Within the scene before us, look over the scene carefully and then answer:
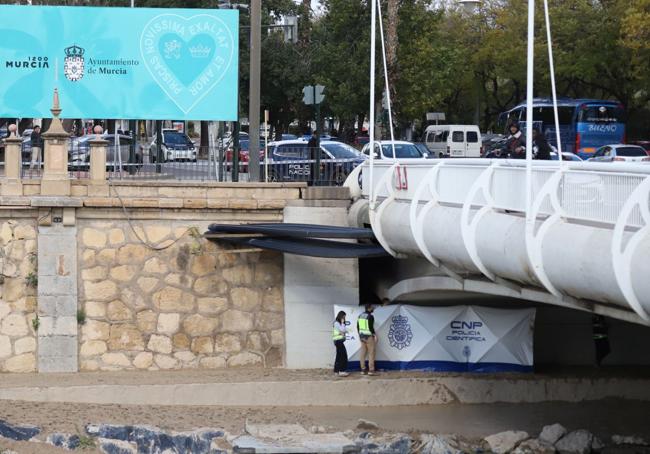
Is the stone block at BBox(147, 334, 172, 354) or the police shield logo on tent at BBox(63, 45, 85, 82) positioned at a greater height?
the police shield logo on tent at BBox(63, 45, 85, 82)

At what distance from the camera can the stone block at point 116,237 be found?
74.8ft

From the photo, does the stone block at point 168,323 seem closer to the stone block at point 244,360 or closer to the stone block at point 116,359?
the stone block at point 116,359

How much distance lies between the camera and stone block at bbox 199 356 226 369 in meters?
22.9

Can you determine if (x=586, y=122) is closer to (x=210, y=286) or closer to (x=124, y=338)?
(x=210, y=286)

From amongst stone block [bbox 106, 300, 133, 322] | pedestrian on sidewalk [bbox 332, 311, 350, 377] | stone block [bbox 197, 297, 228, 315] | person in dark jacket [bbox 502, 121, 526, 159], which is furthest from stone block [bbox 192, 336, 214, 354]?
person in dark jacket [bbox 502, 121, 526, 159]

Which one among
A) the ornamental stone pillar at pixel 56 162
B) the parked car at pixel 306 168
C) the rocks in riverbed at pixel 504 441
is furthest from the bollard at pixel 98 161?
the rocks in riverbed at pixel 504 441

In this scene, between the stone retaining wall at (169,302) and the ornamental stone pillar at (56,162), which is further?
the stone retaining wall at (169,302)

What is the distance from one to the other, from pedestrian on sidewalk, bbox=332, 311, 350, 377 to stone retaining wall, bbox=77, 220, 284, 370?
1.20m

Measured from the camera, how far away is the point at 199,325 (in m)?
23.0

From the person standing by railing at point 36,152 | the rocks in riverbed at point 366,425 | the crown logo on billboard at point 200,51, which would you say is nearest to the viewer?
the rocks in riverbed at point 366,425

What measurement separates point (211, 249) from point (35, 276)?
325 centimetres

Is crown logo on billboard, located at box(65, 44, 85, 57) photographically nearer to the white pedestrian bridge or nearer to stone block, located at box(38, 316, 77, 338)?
stone block, located at box(38, 316, 77, 338)

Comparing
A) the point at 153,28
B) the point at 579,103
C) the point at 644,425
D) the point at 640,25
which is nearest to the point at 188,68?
the point at 153,28

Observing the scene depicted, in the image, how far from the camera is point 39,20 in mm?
24266
